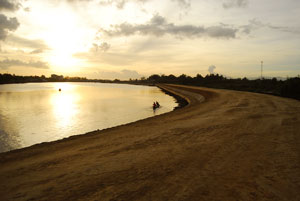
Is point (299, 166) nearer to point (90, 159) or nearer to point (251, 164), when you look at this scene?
point (251, 164)

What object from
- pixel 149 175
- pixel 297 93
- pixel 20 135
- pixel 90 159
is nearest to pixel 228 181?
pixel 149 175

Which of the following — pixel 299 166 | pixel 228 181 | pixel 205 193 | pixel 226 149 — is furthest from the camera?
pixel 226 149

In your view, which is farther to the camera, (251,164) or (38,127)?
(38,127)

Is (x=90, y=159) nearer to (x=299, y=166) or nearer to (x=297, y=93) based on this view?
(x=299, y=166)

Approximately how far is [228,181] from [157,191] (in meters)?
1.89

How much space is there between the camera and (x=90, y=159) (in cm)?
723

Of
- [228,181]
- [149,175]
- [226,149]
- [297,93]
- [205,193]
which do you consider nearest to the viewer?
[205,193]

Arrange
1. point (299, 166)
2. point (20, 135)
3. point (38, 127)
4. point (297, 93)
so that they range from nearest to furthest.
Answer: point (299, 166) → point (20, 135) → point (38, 127) → point (297, 93)

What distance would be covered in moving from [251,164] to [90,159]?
5.43 m

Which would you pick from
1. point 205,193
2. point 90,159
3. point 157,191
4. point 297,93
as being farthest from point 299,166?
point 297,93

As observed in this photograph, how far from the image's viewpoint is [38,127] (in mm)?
17625

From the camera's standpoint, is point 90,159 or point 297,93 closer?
point 90,159

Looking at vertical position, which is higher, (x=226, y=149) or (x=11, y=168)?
(x=226, y=149)

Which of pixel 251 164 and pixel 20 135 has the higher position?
pixel 251 164
